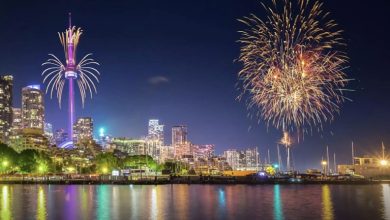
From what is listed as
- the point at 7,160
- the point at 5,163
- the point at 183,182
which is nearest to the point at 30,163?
the point at 7,160

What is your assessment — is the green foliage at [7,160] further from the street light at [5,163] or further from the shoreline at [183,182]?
the shoreline at [183,182]

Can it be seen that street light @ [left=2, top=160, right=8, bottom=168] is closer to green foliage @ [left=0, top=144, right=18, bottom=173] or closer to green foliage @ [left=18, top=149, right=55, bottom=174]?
green foliage @ [left=0, top=144, right=18, bottom=173]

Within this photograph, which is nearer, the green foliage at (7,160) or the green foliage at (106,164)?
the green foliage at (7,160)

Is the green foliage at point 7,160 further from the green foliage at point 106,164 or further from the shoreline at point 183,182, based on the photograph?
the green foliage at point 106,164

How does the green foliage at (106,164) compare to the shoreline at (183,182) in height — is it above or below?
above

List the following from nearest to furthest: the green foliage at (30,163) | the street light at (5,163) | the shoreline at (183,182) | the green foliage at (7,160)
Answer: the shoreline at (183,182), the street light at (5,163), the green foliage at (7,160), the green foliage at (30,163)

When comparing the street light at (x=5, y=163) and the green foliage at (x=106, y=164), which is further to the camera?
the green foliage at (x=106, y=164)

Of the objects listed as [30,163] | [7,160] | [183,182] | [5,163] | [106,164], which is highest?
[7,160]

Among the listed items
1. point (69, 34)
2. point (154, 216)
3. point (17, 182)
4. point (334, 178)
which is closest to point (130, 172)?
point (17, 182)

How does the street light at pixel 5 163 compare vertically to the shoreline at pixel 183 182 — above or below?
above

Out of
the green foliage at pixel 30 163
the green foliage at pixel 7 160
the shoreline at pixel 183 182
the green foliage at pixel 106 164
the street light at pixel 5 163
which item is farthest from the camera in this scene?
the green foliage at pixel 106 164

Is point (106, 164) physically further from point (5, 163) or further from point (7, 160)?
point (5, 163)

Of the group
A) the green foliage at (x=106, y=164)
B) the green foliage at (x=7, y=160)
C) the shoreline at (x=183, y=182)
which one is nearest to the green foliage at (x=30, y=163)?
the green foliage at (x=7, y=160)

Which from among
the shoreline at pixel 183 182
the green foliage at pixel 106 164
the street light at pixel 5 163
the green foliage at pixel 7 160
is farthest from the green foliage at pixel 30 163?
the shoreline at pixel 183 182
